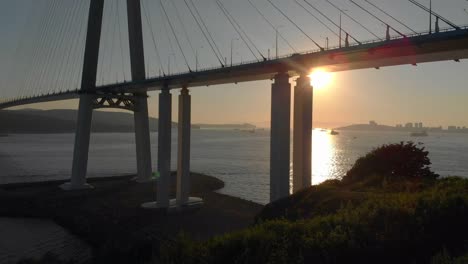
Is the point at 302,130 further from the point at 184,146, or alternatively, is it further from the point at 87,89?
the point at 87,89

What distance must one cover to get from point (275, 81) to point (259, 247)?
1362cm

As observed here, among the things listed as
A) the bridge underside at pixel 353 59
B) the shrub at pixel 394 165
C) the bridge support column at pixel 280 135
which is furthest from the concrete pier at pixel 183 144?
the shrub at pixel 394 165

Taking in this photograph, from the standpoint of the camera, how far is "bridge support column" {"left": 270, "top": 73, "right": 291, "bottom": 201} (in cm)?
2109

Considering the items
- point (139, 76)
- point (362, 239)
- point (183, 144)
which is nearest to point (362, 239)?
point (362, 239)

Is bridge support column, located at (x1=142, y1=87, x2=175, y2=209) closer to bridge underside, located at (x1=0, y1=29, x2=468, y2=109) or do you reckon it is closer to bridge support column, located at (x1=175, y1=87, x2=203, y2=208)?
bridge support column, located at (x1=175, y1=87, x2=203, y2=208)

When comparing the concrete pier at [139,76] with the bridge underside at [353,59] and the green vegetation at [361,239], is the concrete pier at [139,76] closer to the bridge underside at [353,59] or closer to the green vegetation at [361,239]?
the bridge underside at [353,59]

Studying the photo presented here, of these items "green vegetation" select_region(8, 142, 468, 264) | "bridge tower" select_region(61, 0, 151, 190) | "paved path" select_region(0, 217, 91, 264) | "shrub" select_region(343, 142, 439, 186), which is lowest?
"paved path" select_region(0, 217, 91, 264)

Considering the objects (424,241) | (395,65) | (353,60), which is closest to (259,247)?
(424,241)

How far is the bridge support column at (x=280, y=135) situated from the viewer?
21.1 metres

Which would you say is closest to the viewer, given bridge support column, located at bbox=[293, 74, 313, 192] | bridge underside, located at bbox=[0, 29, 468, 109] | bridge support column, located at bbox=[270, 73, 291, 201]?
bridge underside, located at bbox=[0, 29, 468, 109]

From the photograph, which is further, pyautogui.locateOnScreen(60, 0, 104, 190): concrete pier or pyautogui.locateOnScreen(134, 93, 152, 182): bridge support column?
pyautogui.locateOnScreen(134, 93, 152, 182): bridge support column

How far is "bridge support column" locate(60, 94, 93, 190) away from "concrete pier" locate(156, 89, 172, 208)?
1224 centimetres

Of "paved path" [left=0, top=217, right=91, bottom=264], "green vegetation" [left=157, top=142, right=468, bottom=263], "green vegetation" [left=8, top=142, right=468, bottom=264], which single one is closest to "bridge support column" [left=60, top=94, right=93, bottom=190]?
"paved path" [left=0, top=217, right=91, bottom=264]

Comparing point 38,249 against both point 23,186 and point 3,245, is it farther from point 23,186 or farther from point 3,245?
point 23,186
